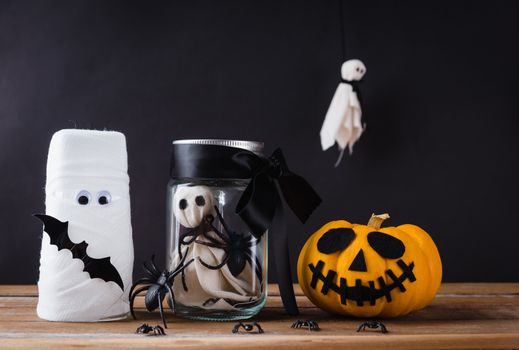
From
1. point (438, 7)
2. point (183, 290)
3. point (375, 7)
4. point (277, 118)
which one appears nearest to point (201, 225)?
point (183, 290)

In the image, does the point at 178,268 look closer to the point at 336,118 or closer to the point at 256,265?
the point at 256,265

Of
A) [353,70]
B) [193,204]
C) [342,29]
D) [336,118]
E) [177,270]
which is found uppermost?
[342,29]

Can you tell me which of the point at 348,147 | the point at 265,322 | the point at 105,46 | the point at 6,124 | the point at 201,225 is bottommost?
the point at 265,322

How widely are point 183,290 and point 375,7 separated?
1.08m

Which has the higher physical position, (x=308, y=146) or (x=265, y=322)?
(x=308, y=146)

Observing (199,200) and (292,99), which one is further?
(292,99)

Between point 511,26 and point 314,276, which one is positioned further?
point 511,26

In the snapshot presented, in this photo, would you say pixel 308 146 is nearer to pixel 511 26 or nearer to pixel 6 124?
pixel 511 26

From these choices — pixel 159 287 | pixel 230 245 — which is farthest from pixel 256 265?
pixel 159 287

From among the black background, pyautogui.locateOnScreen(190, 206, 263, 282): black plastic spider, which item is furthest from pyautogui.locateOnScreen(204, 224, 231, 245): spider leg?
→ the black background

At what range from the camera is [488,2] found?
1.71m

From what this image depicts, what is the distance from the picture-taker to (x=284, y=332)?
35.6 inches

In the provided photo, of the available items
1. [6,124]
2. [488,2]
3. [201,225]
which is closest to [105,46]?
[6,124]

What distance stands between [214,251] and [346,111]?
0.76 m
